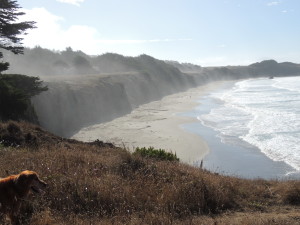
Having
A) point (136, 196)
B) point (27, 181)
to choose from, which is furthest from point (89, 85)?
point (27, 181)

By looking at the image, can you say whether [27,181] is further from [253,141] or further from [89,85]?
[89,85]

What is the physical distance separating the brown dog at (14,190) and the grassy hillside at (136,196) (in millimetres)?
406

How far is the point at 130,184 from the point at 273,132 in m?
20.5

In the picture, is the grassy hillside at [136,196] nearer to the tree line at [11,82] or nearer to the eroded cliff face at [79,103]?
the tree line at [11,82]

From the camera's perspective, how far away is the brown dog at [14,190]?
14.6 feet

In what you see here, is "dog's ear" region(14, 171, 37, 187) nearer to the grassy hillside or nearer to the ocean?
the grassy hillside

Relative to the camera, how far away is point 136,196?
6.06 m

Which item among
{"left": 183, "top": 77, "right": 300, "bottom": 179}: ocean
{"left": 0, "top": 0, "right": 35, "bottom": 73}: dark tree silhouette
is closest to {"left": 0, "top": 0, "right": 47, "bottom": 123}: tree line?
{"left": 0, "top": 0, "right": 35, "bottom": 73}: dark tree silhouette

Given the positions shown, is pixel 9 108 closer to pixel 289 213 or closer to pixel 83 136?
pixel 83 136

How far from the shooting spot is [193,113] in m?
39.4

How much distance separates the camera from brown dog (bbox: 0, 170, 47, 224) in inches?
175

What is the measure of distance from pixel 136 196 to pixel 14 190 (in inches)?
89.8

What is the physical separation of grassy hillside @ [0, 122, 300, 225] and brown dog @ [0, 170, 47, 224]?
1.33 ft

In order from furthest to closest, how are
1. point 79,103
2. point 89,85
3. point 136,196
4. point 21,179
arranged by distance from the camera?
point 89,85 → point 79,103 → point 136,196 → point 21,179
